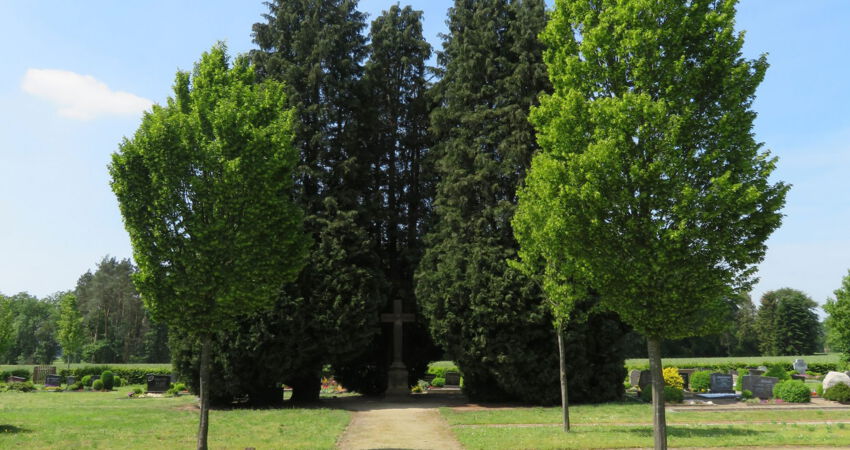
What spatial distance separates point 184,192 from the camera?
10930 millimetres

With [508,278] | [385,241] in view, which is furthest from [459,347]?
[385,241]

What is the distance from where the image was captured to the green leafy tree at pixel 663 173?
9500mm

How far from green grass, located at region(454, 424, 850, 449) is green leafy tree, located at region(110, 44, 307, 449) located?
6.45 m

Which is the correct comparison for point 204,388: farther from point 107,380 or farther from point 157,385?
point 107,380

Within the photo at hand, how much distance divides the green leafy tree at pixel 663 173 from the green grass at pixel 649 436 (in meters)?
3.51

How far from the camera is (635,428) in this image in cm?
1522

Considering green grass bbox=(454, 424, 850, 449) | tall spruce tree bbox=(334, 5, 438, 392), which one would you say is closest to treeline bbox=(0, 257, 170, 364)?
tall spruce tree bbox=(334, 5, 438, 392)

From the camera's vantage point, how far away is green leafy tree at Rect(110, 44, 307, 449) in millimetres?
10688

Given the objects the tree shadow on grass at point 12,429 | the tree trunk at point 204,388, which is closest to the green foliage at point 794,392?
the tree trunk at point 204,388

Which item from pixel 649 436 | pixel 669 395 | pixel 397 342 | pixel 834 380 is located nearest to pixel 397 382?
pixel 397 342

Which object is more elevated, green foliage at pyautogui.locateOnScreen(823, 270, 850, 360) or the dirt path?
green foliage at pyautogui.locateOnScreen(823, 270, 850, 360)

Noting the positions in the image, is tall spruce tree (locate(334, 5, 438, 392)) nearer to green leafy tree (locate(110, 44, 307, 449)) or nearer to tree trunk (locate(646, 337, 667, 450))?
green leafy tree (locate(110, 44, 307, 449))

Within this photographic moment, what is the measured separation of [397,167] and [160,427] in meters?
16.8

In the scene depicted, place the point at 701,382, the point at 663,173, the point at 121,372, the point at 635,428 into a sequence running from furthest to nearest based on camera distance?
1. the point at 121,372
2. the point at 701,382
3. the point at 635,428
4. the point at 663,173
